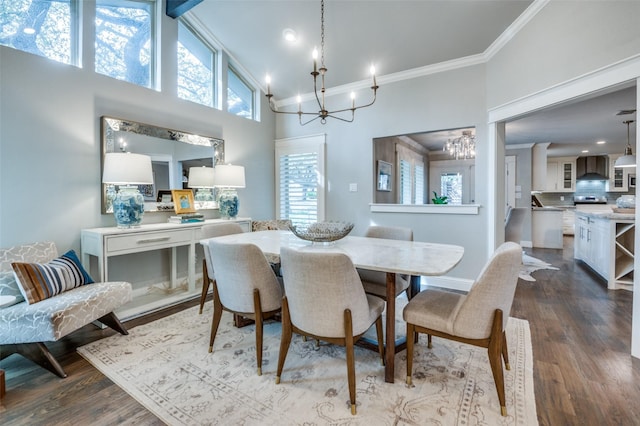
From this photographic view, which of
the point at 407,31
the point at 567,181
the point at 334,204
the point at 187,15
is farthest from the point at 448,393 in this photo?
the point at 567,181

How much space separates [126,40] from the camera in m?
3.12

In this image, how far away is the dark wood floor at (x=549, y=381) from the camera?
1.54 metres

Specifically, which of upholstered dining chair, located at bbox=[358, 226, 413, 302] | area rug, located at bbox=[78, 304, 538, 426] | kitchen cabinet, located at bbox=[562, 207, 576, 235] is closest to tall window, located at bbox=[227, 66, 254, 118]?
upholstered dining chair, located at bbox=[358, 226, 413, 302]

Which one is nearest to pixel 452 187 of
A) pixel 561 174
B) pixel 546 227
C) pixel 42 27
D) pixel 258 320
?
pixel 546 227

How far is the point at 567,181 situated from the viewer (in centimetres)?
840

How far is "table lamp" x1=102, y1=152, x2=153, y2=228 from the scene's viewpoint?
8.89 ft

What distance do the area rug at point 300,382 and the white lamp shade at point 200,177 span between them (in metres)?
1.87

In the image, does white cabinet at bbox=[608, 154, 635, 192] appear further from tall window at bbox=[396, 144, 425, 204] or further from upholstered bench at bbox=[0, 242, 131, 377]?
upholstered bench at bbox=[0, 242, 131, 377]

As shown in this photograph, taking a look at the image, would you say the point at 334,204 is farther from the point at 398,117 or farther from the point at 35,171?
the point at 35,171

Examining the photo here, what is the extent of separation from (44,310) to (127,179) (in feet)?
4.15

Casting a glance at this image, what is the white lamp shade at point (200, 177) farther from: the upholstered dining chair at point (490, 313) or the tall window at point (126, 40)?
the upholstered dining chair at point (490, 313)

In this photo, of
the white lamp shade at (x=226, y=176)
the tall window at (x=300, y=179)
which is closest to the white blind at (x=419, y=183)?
the tall window at (x=300, y=179)

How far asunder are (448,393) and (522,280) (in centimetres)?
301

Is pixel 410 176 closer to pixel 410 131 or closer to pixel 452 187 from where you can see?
pixel 452 187
